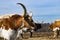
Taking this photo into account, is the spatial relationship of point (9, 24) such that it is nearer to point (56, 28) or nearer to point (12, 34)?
point (12, 34)

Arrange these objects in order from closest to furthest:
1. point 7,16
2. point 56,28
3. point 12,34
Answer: point 12,34 → point 7,16 → point 56,28

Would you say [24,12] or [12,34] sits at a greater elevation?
[24,12]

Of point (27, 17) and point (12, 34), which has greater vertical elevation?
point (27, 17)

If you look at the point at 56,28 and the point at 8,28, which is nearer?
the point at 8,28

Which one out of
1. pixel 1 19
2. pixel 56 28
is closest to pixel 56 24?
pixel 56 28

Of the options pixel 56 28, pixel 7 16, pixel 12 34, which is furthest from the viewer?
pixel 56 28

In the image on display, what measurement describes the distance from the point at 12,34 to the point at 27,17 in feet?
4.50

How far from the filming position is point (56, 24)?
37.8 m

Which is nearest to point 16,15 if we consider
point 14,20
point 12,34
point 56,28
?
point 14,20

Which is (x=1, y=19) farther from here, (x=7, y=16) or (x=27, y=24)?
(x=27, y=24)

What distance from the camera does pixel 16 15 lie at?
17156 millimetres

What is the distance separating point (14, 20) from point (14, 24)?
0.29m

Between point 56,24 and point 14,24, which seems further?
point 56,24

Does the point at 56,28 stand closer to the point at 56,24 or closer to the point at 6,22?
the point at 56,24
